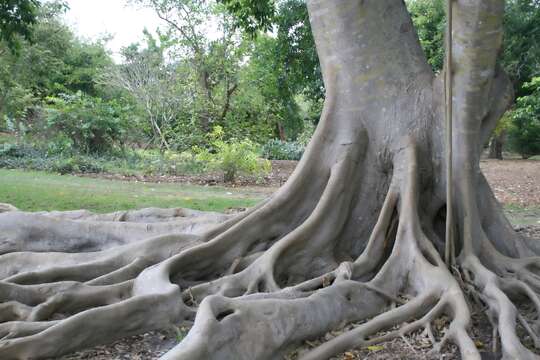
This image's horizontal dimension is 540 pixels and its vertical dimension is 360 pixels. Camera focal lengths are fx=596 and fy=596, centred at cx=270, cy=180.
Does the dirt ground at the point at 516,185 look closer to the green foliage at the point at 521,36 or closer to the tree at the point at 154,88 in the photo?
the green foliage at the point at 521,36

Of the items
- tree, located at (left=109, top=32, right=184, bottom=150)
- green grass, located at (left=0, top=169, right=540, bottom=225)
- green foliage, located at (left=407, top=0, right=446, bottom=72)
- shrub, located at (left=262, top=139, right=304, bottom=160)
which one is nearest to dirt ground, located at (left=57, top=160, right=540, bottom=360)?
green grass, located at (left=0, top=169, right=540, bottom=225)

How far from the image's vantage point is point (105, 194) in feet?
41.4

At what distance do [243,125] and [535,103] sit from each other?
445 inches

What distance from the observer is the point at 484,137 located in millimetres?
6180

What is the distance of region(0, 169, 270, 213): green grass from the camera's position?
1100cm

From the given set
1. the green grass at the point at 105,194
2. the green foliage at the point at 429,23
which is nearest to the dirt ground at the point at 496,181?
the green grass at the point at 105,194

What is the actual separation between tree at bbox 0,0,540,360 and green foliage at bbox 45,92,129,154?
1519 cm

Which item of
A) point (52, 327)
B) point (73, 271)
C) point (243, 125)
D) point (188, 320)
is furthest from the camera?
point (243, 125)

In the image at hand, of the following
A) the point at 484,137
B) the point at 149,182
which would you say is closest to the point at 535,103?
the point at 149,182

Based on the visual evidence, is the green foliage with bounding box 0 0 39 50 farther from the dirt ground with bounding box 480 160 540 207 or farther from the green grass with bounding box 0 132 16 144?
the green grass with bounding box 0 132 16 144

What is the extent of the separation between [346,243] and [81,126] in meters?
16.7

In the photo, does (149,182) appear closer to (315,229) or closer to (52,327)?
(315,229)

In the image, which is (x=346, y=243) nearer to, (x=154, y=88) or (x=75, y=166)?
(x=75, y=166)

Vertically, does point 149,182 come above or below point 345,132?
below
